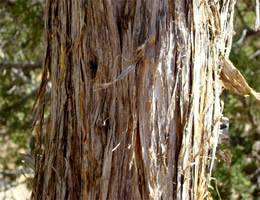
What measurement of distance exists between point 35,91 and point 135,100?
147 inches

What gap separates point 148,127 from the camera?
1.73 m

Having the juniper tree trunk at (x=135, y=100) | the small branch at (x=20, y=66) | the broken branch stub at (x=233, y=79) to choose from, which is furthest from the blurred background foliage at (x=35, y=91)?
the juniper tree trunk at (x=135, y=100)

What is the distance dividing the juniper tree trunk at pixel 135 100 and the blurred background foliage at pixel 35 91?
9.15 ft

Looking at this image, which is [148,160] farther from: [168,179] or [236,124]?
[236,124]

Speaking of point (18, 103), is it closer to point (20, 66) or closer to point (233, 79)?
point (20, 66)

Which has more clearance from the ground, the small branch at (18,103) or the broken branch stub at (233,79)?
the broken branch stub at (233,79)

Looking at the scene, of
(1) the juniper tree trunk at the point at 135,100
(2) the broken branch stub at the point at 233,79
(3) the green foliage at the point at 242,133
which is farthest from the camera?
(3) the green foliage at the point at 242,133

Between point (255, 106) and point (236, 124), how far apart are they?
35cm

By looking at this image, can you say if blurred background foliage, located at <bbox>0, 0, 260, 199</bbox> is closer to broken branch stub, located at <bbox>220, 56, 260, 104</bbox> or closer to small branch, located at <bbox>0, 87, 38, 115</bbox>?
small branch, located at <bbox>0, 87, 38, 115</bbox>

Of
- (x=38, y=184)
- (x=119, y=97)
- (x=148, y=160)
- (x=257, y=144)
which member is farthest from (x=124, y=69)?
(x=257, y=144)

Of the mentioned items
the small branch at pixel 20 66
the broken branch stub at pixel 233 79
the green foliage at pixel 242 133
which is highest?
the small branch at pixel 20 66

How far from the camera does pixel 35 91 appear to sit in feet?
17.3

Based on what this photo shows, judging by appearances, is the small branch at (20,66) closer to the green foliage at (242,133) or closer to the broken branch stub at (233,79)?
the green foliage at (242,133)

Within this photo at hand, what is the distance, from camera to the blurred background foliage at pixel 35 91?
4.62 m
